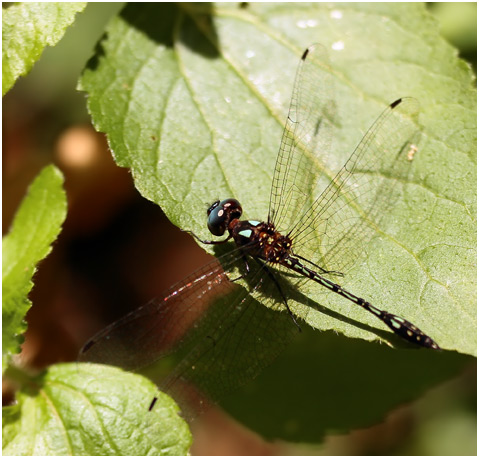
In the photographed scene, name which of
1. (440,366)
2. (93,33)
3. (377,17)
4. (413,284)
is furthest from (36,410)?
(93,33)

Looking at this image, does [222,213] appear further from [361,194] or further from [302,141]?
[361,194]

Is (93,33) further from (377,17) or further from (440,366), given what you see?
(440,366)

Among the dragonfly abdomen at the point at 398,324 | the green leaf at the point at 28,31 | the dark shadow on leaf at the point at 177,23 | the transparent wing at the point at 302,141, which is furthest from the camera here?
the dark shadow on leaf at the point at 177,23

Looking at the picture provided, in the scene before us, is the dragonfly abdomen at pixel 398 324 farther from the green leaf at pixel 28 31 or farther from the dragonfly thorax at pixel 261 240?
the green leaf at pixel 28 31

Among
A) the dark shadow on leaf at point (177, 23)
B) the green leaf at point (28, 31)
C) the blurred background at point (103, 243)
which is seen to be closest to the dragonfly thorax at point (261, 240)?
the dark shadow on leaf at point (177, 23)

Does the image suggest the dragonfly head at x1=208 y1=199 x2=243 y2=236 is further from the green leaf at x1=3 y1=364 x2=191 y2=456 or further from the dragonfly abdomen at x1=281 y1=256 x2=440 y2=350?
the green leaf at x1=3 y1=364 x2=191 y2=456

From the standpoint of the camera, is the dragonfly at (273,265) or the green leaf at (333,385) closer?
the dragonfly at (273,265)
